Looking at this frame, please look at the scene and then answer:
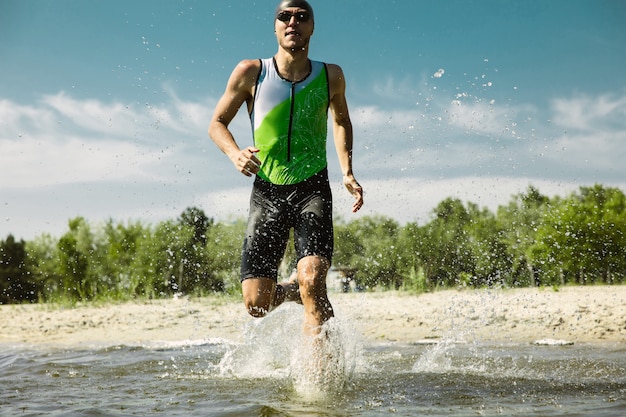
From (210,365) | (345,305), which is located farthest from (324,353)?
(345,305)

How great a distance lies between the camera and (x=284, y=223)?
4.82 m

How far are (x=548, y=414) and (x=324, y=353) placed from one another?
1490 mm

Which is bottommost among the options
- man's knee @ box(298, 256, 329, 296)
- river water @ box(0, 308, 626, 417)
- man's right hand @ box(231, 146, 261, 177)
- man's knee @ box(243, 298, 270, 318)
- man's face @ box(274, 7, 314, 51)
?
river water @ box(0, 308, 626, 417)

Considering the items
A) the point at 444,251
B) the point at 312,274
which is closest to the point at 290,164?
the point at 312,274

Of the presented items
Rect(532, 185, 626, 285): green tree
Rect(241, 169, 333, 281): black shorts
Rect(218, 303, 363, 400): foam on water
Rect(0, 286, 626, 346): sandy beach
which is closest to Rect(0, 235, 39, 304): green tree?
Rect(532, 185, 626, 285): green tree

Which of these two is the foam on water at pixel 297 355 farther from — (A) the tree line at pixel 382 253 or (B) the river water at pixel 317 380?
(A) the tree line at pixel 382 253

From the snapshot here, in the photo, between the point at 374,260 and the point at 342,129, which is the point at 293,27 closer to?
the point at 342,129

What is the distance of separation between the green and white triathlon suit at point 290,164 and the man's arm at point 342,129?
0.40 feet

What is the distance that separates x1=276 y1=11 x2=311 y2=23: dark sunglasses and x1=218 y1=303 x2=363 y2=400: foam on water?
226 cm

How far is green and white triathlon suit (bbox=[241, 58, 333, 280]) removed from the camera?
4.63m

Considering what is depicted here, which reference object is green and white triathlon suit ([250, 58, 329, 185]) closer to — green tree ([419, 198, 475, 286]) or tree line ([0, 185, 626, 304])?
tree line ([0, 185, 626, 304])

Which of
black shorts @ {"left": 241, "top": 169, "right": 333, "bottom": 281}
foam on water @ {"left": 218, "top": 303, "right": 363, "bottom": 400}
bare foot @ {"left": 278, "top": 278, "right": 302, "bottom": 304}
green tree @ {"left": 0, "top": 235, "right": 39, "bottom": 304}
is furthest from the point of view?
green tree @ {"left": 0, "top": 235, "right": 39, "bottom": 304}

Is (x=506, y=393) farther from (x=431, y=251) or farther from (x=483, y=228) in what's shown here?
(x=483, y=228)

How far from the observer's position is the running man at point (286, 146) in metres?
4.61
